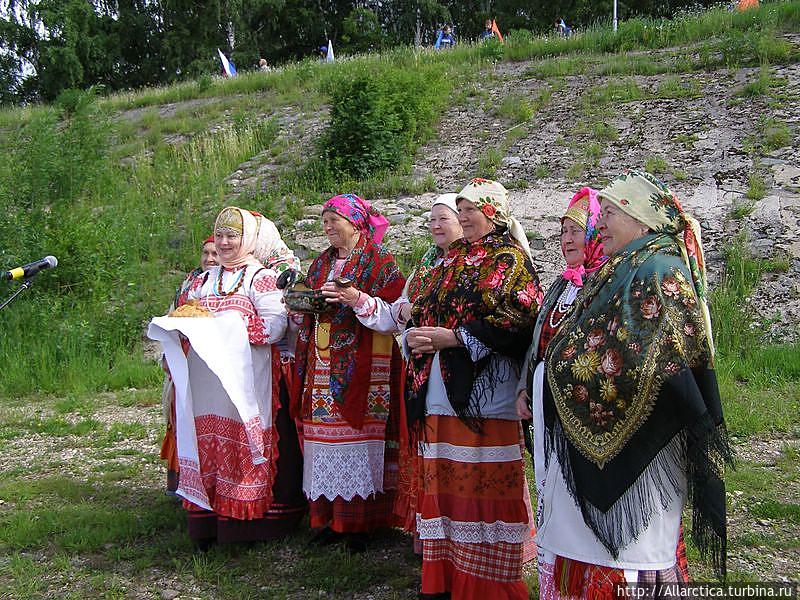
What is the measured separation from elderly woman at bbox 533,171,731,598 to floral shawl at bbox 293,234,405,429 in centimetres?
164

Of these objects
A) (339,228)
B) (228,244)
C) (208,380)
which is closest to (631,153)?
(339,228)

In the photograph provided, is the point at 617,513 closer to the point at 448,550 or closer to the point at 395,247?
the point at 448,550

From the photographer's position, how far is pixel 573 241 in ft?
10.7

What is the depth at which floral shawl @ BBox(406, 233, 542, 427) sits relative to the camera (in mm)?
3338

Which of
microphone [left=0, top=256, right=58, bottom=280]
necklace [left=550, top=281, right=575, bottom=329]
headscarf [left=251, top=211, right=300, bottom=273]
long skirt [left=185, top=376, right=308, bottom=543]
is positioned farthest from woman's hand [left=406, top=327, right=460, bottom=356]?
microphone [left=0, top=256, right=58, bottom=280]

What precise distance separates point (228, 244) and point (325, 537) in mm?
1761

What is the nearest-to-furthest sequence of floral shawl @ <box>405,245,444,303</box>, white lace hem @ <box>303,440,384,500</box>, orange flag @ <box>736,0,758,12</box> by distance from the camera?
floral shawl @ <box>405,245,444,303</box> → white lace hem @ <box>303,440,384,500</box> → orange flag @ <box>736,0,758,12</box>

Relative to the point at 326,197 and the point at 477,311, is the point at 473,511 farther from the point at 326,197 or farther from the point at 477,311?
the point at 326,197

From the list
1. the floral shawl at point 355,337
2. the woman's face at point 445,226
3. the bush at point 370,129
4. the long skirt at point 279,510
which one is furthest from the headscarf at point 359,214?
the bush at point 370,129

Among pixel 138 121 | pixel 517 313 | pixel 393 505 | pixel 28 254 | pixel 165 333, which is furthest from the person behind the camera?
pixel 138 121

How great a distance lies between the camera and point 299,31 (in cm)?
3391

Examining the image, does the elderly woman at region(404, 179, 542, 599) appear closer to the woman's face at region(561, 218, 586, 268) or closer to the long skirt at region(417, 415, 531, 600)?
the long skirt at region(417, 415, 531, 600)

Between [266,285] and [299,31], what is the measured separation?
3220cm

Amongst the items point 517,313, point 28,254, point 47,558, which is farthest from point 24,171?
point 517,313
